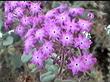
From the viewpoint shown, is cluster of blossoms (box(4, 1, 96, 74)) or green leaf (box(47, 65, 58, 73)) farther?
green leaf (box(47, 65, 58, 73))

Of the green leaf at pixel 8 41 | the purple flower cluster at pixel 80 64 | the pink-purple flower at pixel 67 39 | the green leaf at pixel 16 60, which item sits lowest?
the green leaf at pixel 16 60

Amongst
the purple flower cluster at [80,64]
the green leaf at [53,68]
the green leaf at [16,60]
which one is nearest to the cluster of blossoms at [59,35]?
the purple flower cluster at [80,64]

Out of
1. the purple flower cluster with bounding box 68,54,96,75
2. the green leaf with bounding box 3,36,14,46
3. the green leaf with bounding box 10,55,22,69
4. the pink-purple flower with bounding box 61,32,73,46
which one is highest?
the pink-purple flower with bounding box 61,32,73,46

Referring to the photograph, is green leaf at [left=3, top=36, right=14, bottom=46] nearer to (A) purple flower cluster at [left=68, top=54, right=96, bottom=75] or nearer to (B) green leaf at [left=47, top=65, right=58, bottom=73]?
(B) green leaf at [left=47, top=65, right=58, bottom=73]

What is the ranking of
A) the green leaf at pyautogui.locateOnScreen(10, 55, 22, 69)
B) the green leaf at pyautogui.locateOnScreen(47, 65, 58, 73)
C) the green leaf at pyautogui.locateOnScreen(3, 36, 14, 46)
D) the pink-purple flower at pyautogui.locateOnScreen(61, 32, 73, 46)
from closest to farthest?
the pink-purple flower at pyautogui.locateOnScreen(61, 32, 73, 46), the green leaf at pyautogui.locateOnScreen(47, 65, 58, 73), the green leaf at pyautogui.locateOnScreen(3, 36, 14, 46), the green leaf at pyautogui.locateOnScreen(10, 55, 22, 69)

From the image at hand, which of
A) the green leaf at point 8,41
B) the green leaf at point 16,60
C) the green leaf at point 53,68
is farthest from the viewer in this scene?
the green leaf at point 16,60

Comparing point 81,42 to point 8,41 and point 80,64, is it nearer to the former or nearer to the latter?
point 80,64

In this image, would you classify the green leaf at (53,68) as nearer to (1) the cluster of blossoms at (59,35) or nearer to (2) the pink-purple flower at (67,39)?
(1) the cluster of blossoms at (59,35)

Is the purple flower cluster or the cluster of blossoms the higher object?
the cluster of blossoms

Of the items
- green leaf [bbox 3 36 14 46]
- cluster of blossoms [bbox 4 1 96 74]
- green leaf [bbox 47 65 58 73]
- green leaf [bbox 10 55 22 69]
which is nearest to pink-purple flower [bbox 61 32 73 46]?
cluster of blossoms [bbox 4 1 96 74]

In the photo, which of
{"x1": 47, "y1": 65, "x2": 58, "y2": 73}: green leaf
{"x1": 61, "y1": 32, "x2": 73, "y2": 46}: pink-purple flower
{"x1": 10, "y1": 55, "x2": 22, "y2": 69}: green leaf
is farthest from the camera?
{"x1": 10, "y1": 55, "x2": 22, "y2": 69}: green leaf

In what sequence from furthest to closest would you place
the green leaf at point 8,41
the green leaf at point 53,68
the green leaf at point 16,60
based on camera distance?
1. the green leaf at point 16,60
2. the green leaf at point 8,41
3. the green leaf at point 53,68
